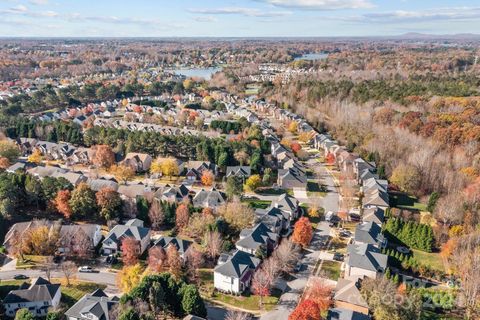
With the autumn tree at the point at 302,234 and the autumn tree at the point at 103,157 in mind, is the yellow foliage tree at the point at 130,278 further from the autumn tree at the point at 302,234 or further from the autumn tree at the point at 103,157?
the autumn tree at the point at 103,157

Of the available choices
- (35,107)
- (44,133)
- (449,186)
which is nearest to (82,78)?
(35,107)

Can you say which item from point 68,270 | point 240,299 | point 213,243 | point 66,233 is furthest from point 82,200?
point 240,299

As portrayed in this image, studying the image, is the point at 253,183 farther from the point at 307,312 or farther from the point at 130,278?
the point at 307,312

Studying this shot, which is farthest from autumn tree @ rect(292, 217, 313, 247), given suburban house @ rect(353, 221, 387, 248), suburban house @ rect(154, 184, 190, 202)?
suburban house @ rect(154, 184, 190, 202)

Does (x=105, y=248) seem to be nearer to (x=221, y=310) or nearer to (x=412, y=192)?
(x=221, y=310)

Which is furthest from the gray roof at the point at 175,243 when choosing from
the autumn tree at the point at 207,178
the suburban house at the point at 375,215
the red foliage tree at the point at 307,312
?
the suburban house at the point at 375,215

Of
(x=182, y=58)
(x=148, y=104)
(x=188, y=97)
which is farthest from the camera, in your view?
(x=182, y=58)

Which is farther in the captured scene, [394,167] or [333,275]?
[394,167]

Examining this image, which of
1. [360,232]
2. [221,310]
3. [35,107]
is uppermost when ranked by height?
[35,107]
